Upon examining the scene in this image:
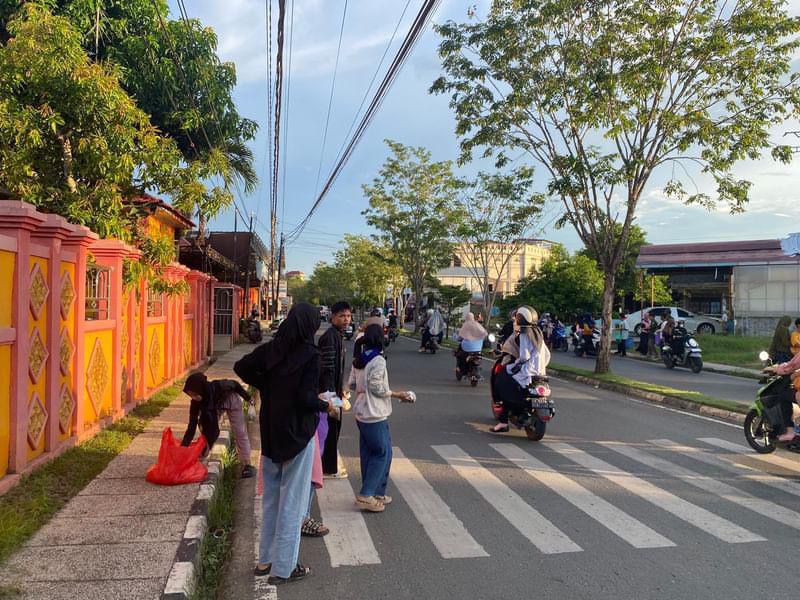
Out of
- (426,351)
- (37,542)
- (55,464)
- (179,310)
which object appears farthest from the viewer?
(426,351)

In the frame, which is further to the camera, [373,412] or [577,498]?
[577,498]

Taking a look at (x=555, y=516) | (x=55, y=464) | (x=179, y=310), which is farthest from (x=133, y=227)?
(x=555, y=516)

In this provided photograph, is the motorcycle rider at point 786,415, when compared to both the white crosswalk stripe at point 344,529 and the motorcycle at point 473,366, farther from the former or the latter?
the motorcycle at point 473,366

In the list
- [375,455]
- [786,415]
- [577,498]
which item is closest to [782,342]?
[786,415]

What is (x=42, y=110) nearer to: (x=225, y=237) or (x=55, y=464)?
(x=55, y=464)

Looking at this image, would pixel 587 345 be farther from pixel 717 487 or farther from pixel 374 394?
pixel 374 394

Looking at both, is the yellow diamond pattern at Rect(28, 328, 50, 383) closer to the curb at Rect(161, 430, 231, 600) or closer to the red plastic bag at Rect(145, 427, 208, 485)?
the red plastic bag at Rect(145, 427, 208, 485)

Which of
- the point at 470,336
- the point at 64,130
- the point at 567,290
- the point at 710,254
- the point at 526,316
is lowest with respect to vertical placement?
the point at 470,336

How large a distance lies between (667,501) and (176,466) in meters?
4.43

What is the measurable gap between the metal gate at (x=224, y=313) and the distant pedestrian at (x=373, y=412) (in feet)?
69.4

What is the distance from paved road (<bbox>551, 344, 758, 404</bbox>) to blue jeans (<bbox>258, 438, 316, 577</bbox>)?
10.4 meters

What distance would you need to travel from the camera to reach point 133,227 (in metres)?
10.4

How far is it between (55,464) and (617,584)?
5.22 m

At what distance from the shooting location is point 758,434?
770 cm
